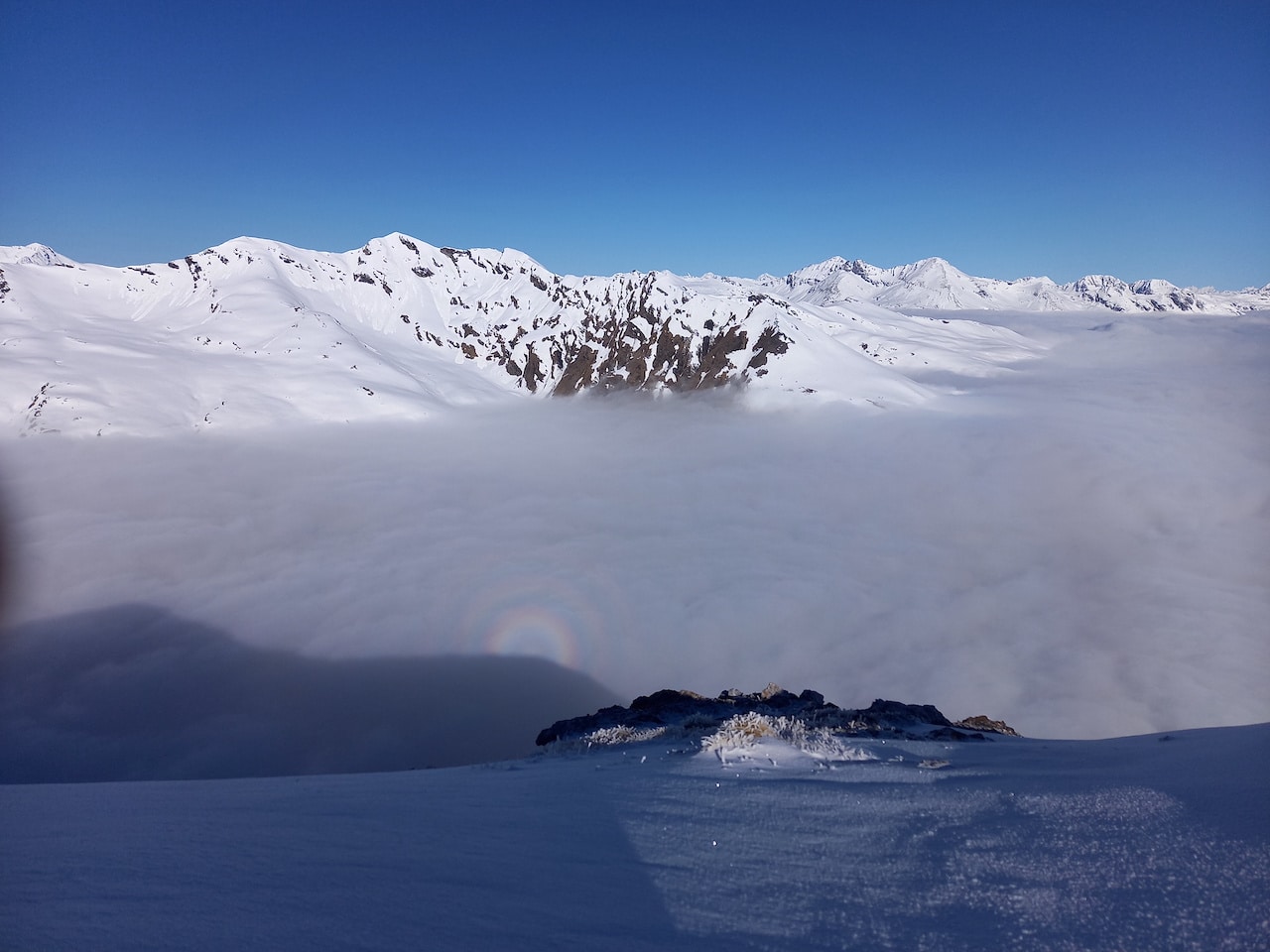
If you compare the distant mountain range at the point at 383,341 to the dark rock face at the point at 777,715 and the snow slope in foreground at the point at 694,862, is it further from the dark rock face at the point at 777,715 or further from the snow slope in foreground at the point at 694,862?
the snow slope in foreground at the point at 694,862

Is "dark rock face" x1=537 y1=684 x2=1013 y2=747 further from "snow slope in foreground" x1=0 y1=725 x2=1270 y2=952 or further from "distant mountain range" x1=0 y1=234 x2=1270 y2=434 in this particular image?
"distant mountain range" x1=0 y1=234 x2=1270 y2=434

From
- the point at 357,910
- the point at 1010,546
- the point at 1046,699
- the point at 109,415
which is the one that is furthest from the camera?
the point at 109,415

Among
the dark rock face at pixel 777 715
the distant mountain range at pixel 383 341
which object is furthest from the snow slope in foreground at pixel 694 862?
the distant mountain range at pixel 383 341

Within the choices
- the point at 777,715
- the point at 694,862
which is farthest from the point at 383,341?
the point at 694,862

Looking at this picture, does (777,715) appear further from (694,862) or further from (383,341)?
(383,341)

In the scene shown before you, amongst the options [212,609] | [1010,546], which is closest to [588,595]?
[212,609]

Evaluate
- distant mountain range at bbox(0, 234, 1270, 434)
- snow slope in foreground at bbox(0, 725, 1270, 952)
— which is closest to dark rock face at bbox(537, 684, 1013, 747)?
snow slope in foreground at bbox(0, 725, 1270, 952)

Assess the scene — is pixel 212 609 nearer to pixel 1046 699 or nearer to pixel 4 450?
pixel 4 450
